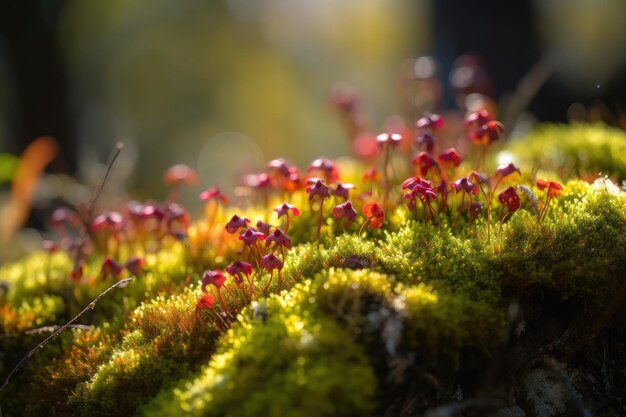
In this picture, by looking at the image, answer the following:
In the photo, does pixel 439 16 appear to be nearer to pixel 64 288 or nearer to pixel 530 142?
pixel 530 142

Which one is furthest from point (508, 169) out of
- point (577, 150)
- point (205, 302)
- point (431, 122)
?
point (205, 302)

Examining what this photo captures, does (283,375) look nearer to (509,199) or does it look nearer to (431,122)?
(509,199)

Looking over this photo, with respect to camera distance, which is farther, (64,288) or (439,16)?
(439,16)

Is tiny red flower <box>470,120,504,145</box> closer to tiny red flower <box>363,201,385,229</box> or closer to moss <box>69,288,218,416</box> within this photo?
tiny red flower <box>363,201,385,229</box>

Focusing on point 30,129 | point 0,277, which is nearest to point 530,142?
point 0,277

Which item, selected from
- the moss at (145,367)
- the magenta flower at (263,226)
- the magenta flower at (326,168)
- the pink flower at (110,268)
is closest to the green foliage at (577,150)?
the magenta flower at (326,168)

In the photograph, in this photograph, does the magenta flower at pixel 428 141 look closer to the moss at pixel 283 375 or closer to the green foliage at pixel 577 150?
the green foliage at pixel 577 150
